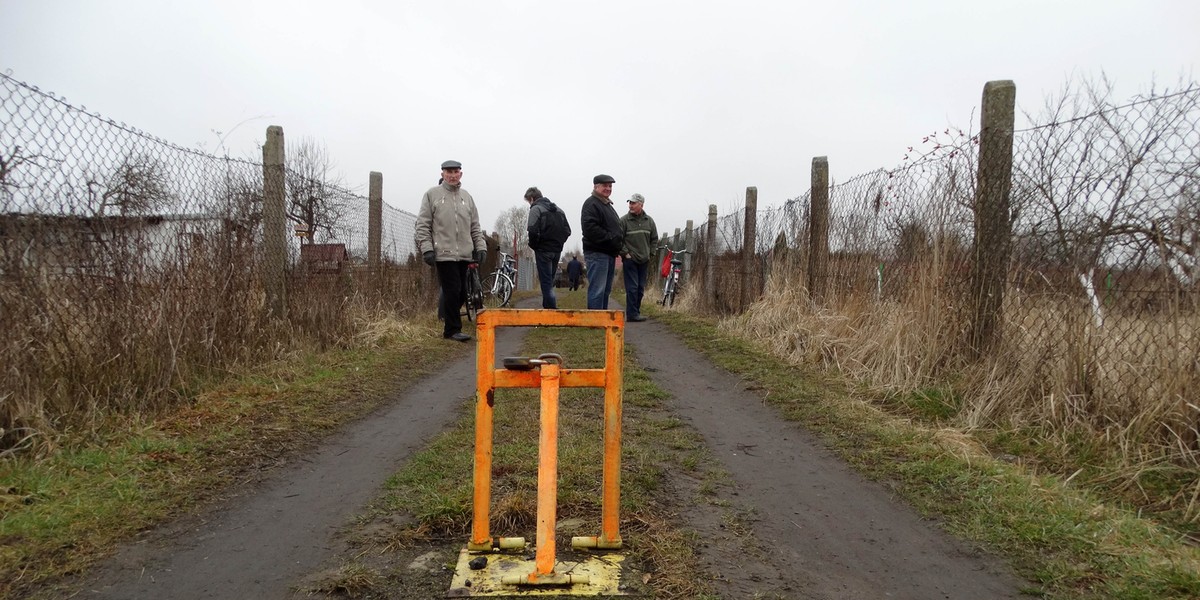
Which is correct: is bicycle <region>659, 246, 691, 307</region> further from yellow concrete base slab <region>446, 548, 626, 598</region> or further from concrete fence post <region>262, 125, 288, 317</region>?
yellow concrete base slab <region>446, 548, 626, 598</region>

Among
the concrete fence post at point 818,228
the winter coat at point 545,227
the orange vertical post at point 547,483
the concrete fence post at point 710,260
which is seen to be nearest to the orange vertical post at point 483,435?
the orange vertical post at point 547,483

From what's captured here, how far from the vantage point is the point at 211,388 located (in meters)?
5.05

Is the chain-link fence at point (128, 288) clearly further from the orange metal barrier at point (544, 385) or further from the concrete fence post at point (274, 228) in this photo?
the orange metal barrier at point (544, 385)

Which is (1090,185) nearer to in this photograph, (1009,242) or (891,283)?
(1009,242)

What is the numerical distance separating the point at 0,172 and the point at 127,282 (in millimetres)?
944

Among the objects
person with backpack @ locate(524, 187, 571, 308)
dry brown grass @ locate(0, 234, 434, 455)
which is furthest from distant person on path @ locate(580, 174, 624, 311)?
dry brown grass @ locate(0, 234, 434, 455)

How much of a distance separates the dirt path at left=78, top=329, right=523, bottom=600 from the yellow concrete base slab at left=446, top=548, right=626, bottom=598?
54cm

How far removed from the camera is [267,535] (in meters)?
2.94

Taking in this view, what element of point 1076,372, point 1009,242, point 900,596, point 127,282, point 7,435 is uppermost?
point 1009,242

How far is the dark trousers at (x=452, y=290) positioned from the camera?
770 centimetres

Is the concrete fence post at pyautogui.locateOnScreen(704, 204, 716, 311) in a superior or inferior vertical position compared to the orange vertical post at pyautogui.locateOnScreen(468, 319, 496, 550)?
superior

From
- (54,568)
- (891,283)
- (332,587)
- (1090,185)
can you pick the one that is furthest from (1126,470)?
(54,568)

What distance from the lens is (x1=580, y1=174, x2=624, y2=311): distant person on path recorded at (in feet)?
27.9

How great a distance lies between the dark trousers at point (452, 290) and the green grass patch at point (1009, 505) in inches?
150
